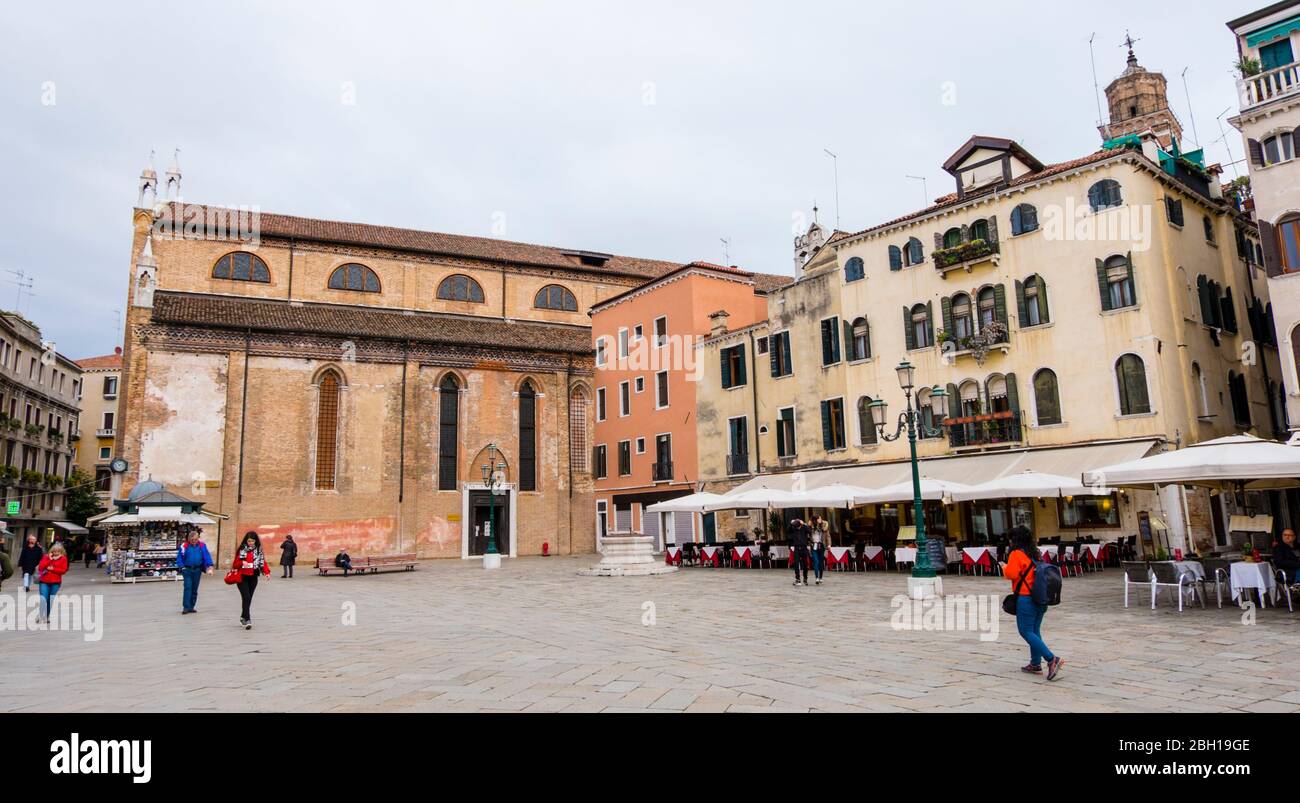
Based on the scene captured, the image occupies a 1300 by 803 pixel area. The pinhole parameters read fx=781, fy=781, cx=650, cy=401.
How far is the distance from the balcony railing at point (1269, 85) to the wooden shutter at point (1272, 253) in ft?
9.03

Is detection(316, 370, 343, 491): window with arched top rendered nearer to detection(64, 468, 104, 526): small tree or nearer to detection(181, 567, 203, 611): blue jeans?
detection(181, 567, 203, 611): blue jeans

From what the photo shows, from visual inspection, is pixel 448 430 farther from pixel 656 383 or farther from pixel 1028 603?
pixel 1028 603

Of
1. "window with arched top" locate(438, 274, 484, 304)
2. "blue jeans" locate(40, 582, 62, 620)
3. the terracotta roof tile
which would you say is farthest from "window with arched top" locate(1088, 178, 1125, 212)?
"window with arched top" locate(438, 274, 484, 304)

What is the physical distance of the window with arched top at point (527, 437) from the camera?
36781 mm

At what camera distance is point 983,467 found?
19547 millimetres

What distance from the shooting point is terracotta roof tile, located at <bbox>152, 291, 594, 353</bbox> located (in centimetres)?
3184

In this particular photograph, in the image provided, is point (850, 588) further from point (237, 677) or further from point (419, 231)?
point (419, 231)

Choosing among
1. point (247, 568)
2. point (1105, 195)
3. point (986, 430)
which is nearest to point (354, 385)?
point (247, 568)

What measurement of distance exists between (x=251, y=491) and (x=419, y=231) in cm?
1577

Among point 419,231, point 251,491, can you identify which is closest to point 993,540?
point 251,491

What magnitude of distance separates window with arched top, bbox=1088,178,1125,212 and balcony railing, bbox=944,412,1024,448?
543cm

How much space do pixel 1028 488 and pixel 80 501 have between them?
5467 cm

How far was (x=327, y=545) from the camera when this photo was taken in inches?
1257

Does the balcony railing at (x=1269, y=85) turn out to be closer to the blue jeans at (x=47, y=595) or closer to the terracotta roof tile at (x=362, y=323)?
the blue jeans at (x=47, y=595)
